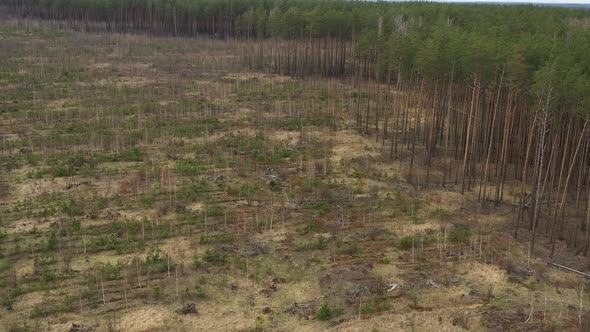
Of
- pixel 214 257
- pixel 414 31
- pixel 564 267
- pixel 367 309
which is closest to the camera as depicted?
pixel 367 309

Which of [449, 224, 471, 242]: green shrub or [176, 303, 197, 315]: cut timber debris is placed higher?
[449, 224, 471, 242]: green shrub

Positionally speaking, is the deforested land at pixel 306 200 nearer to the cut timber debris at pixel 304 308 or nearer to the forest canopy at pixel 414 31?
the cut timber debris at pixel 304 308

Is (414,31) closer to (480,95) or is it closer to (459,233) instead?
(480,95)

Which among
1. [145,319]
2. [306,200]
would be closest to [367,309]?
[145,319]

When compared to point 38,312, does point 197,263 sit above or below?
above

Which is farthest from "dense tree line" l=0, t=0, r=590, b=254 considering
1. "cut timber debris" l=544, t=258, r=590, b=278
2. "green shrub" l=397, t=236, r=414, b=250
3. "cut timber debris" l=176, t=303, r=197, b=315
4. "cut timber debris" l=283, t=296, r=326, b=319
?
"cut timber debris" l=176, t=303, r=197, b=315

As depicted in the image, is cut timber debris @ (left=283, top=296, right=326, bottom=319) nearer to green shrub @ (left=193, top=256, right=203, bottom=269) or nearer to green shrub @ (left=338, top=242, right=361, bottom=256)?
green shrub @ (left=338, top=242, right=361, bottom=256)

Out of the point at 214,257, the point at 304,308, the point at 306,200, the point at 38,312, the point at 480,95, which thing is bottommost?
the point at 304,308

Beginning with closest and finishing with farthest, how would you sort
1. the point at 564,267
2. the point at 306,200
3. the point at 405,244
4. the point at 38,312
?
the point at 38,312, the point at 564,267, the point at 405,244, the point at 306,200

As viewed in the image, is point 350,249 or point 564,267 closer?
point 564,267
